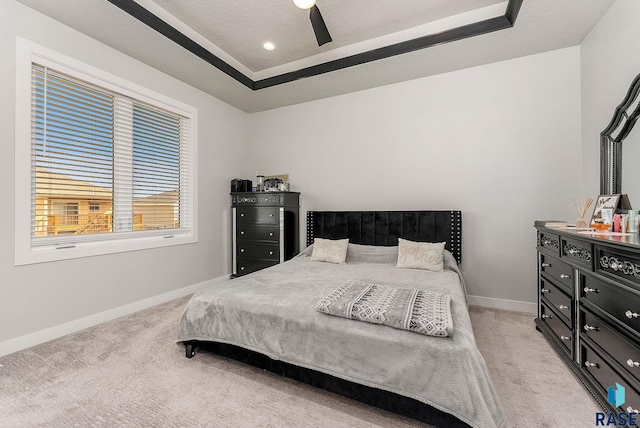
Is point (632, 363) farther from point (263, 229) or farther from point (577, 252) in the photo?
point (263, 229)

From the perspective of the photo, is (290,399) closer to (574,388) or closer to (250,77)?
(574,388)

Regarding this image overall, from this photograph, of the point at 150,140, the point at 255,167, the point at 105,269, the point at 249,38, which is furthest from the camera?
A: the point at 255,167

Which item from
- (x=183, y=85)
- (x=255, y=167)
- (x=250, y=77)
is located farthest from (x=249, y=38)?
(x=255, y=167)

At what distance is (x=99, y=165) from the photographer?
2.77 metres

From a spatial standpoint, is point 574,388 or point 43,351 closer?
point 574,388

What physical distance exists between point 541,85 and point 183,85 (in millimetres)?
4237

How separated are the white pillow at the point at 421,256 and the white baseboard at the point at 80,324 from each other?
282 centimetres

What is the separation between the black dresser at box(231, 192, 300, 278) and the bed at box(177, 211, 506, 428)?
1.15 meters

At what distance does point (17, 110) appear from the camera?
216 cm

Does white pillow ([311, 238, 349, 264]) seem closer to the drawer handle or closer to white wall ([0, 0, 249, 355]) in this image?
white wall ([0, 0, 249, 355])

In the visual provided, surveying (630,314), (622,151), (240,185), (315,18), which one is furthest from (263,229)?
(622,151)

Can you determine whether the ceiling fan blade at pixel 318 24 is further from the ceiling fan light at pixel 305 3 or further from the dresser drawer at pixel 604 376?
the dresser drawer at pixel 604 376

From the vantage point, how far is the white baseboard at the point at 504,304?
2.97 metres

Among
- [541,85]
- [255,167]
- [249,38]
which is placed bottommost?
[255,167]
